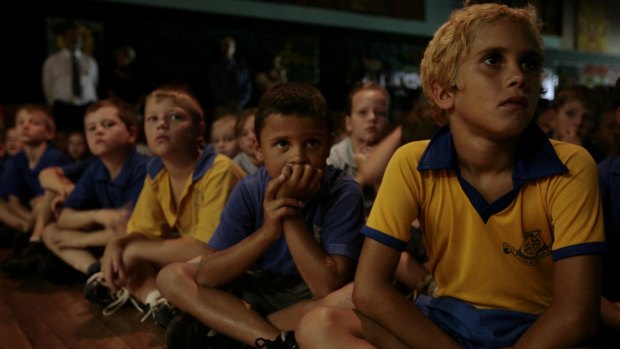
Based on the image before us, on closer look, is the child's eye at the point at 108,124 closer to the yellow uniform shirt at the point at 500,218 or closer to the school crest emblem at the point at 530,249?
the yellow uniform shirt at the point at 500,218

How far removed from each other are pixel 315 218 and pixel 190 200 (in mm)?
767

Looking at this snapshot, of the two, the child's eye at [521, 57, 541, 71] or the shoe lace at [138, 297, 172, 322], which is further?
the shoe lace at [138, 297, 172, 322]

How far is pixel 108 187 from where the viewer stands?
2867mm

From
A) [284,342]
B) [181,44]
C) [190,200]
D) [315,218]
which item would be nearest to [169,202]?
[190,200]

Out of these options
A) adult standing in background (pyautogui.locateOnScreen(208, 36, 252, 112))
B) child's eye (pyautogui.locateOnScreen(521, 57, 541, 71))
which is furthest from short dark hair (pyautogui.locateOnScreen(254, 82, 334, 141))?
adult standing in background (pyautogui.locateOnScreen(208, 36, 252, 112))

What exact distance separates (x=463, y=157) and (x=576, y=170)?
0.22 metres

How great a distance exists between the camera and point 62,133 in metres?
5.54

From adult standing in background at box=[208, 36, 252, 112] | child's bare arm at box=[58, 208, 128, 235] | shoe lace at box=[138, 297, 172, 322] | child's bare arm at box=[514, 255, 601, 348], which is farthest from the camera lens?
adult standing in background at box=[208, 36, 252, 112]

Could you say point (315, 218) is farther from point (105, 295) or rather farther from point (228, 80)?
point (228, 80)

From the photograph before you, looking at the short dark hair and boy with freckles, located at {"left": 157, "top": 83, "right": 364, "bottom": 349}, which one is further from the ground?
the short dark hair

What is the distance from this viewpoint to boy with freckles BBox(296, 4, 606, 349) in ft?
3.71

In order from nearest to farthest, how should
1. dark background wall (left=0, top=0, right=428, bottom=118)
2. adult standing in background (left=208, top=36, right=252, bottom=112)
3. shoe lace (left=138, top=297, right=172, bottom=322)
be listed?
shoe lace (left=138, top=297, right=172, bottom=322), dark background wall (left=0, top=0, right=428, bottom=118), adult standing in background (left=208, top=36, right=252, bottom=112)

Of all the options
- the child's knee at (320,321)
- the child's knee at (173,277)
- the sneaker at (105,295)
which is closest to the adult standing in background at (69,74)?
the sneaker at (105,295)

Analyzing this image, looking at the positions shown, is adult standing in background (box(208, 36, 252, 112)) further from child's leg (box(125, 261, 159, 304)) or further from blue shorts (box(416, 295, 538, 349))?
blue shorts (box(416, 295, 538, 349))
